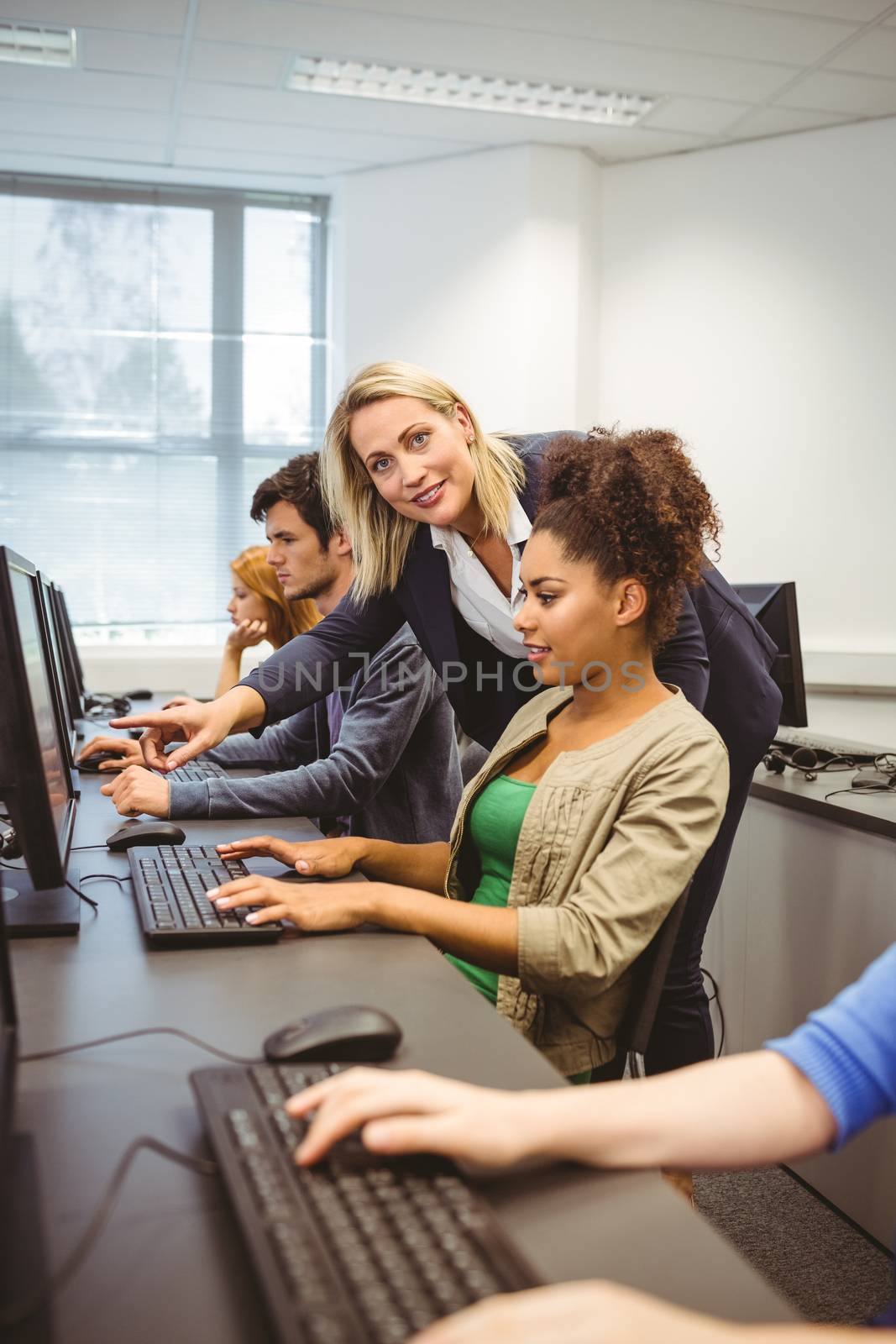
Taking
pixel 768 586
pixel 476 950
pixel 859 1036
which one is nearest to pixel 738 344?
pixel 768 586

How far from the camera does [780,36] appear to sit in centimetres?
347

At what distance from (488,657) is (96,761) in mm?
944

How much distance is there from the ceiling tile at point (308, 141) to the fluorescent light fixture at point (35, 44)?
54 centimetres

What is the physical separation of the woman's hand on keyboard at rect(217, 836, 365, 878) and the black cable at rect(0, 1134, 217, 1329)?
68 cm

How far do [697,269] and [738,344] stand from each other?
34 cm

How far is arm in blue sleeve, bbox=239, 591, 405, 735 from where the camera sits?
2.04m

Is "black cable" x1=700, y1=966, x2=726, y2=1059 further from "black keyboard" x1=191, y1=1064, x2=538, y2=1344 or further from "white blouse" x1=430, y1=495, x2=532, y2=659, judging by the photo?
"black keyboard" x1=191, y1=1064, x2=538, y2=1344

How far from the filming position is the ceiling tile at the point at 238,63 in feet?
11.7

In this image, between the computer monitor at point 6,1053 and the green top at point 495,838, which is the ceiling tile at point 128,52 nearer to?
the green top at point 495,838

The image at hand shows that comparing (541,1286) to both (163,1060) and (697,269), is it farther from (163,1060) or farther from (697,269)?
(697,269)

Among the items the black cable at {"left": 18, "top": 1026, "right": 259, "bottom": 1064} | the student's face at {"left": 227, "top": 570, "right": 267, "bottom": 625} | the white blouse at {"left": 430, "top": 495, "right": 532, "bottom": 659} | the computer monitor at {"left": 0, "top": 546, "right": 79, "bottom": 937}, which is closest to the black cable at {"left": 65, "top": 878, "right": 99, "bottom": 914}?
the computer monitor at {"left": 0, "top": 546, "right": 79, "bottom": 937}

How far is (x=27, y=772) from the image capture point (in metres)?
1.12

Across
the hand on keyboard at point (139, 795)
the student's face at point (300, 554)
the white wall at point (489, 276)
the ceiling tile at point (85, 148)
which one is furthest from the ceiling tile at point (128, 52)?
the hand on keyboard at point (139, 795)

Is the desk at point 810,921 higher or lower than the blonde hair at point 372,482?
lower
